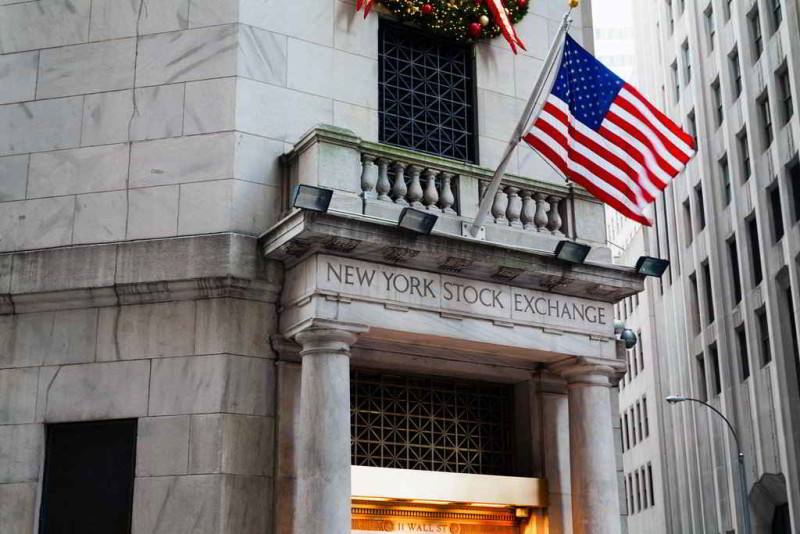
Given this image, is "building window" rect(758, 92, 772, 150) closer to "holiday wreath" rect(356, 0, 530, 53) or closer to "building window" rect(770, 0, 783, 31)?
"building window" rect(770, 0, 783, 31)

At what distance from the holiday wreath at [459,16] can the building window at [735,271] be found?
1272 inches

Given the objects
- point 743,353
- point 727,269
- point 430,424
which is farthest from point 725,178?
point 430,424

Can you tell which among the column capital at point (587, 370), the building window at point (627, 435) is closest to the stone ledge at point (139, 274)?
the column capital at point (587, 370)

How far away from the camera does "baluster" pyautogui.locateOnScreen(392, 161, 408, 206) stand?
15.2 m

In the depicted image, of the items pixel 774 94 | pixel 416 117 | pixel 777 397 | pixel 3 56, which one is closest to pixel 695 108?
pixel 774 94

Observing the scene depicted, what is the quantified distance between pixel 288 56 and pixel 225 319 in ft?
13.6

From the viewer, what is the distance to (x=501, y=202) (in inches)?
628

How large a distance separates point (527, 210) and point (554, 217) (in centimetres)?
54

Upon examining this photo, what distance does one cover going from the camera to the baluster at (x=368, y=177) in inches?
589

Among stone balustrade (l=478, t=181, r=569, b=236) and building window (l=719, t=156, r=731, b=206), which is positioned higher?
building window (l=719, t=156, r=731, b=206)

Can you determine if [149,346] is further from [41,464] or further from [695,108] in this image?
[695,108]

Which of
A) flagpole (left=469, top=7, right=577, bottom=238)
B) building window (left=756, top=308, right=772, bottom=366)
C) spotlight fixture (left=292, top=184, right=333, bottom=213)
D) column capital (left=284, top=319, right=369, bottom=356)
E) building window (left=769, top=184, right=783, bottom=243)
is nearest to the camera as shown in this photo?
spotlight fixture (left=292, top=184, right=333, bottom=213)

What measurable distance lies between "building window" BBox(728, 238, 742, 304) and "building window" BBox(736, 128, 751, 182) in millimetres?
2999

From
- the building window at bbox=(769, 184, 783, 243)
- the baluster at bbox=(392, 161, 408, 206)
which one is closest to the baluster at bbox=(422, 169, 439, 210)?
the baluster at bbox=(392, 161, 408, 206)
